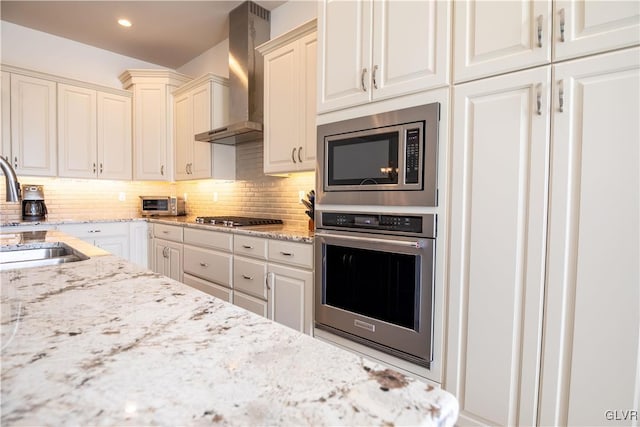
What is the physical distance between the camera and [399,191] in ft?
5.24

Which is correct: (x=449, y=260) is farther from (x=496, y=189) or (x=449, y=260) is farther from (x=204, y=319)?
(x=204, y=319)

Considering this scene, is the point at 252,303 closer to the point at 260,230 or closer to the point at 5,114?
the point at 260,230

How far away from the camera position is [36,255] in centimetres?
155

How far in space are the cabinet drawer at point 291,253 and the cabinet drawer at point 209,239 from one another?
1.80ft

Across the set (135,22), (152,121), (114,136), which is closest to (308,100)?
(135,22)

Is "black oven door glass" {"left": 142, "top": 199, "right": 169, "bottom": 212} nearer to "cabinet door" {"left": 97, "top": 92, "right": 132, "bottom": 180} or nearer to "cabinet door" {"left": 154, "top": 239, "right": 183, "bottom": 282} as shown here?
"cabinet door" {"left": 97, "top": 92, "right": 132, "bottom": 180}

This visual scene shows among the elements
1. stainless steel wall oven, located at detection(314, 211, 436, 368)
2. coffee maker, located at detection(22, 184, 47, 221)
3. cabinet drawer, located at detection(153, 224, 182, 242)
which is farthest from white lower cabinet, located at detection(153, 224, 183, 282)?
stainless steel wall oven, located at detection(314, 211, 436, 368)

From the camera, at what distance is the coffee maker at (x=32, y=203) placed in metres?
3.57

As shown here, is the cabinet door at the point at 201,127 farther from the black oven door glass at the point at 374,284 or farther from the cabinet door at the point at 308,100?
the black oven door glass at the point at 374,284

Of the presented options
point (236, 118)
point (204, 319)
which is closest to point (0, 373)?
point (204, 319)

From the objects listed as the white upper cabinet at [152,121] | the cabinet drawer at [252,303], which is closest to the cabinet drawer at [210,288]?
the cabinet drawer at [252,303]

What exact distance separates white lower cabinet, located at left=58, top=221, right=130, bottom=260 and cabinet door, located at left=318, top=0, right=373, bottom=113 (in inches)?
117

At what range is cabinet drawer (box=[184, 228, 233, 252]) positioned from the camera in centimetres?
270

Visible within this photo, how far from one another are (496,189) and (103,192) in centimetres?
450
